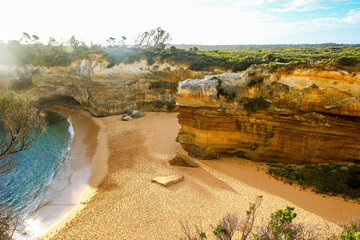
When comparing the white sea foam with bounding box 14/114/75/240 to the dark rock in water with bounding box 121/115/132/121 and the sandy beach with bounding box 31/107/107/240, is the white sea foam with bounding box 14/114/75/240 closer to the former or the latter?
the sandy beach with bounding box 31/107/107/240

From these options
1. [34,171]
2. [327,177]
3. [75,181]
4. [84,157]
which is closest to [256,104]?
[327,177]

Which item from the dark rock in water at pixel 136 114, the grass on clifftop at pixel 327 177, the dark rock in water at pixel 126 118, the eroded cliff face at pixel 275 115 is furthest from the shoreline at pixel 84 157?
the grass on clifftop at pixel 327 177

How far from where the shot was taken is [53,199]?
15688mm

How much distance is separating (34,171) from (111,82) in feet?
54.7

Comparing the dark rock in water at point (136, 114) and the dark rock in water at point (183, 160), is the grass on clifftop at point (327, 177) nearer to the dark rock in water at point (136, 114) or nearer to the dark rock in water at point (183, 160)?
the dark rock in water at point (183, 160)

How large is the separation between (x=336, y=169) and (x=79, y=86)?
34533 mm

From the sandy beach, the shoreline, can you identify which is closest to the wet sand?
the shoreline

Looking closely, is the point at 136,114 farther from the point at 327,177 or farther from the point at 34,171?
the point at 327,177

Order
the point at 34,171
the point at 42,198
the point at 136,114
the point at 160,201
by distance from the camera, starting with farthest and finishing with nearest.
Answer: the point at 136,114, the point at 34,171, the point at 42,198, the point at 160,201

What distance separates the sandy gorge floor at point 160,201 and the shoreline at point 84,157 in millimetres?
680

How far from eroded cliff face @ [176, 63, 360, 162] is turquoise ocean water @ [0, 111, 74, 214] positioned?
1212cm

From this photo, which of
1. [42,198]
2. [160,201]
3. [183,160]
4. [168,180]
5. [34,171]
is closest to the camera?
[160,201]

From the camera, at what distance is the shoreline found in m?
13.4

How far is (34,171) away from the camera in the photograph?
19.3 m
